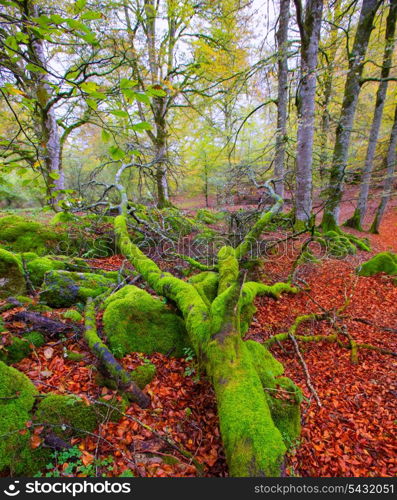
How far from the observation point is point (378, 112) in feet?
34.5

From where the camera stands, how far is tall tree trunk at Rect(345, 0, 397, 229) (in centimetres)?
801

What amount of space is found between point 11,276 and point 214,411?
12.1 feet

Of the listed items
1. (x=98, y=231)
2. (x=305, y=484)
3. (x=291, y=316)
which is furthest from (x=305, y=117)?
(x=305, y=484)

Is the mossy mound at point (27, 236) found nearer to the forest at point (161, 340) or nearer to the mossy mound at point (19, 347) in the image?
the forest at point (161, 340)

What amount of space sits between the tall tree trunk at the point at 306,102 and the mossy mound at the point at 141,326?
18.6 feet

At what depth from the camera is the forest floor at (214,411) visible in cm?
207

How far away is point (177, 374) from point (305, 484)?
5.25 feet

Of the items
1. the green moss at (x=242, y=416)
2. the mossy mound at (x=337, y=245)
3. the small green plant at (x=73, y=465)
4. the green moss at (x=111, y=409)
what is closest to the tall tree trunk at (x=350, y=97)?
the mossy mound at (x=337, y=245)

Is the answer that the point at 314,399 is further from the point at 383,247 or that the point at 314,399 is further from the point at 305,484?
the point at 383,247

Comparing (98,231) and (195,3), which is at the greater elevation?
(195,3)

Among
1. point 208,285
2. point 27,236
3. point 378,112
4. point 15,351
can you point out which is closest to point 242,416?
point 208,285

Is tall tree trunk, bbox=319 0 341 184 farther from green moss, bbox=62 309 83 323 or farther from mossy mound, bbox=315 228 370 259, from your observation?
green moss, bbox=62 309 83 323

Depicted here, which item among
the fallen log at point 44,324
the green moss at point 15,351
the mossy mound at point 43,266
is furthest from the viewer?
the mossy mound at point 43,266

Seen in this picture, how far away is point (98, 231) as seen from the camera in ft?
23.2
